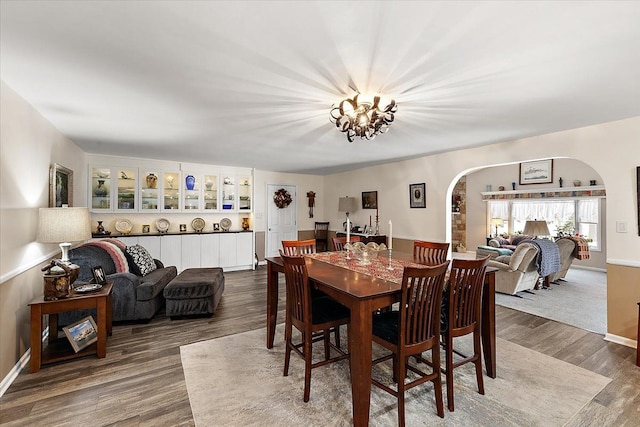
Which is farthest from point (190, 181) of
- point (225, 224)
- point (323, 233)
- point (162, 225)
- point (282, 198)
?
point (323, 233)

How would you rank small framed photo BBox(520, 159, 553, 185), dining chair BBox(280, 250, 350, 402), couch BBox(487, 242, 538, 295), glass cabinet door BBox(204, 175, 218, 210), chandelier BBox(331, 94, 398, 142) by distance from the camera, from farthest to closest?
small framed photo BBox(520, 159, 553, 185)
glass cabinet door BBox(204, 175, 218, 210)
couch BBox(487, 242, 538, 295)
chandelier BBox(331, 94, 398, 142)
dining chair BBox(280, 250, 350, 402)

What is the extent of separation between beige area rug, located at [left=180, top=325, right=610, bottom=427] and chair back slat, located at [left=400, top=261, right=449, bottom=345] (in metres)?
0.59

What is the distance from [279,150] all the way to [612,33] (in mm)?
3895

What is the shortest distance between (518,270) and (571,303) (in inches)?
31.5

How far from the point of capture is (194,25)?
156 centimetres

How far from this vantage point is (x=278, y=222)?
7559mm

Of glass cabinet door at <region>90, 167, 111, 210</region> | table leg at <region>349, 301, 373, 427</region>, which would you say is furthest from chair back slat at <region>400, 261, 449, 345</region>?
glass cabinet door at <region>90, 167, 111, 210</region>

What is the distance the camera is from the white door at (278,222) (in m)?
7.41

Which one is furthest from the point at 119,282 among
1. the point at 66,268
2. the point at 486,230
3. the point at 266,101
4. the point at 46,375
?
the point at 486,230

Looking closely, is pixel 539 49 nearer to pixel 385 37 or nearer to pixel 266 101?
pixel 385 37

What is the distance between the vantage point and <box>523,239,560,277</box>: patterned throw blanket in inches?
186

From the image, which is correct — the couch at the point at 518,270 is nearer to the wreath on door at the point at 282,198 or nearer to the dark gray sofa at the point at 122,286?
the wreath on door at the point at 282,198

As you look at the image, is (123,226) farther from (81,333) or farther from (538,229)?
(538,229)

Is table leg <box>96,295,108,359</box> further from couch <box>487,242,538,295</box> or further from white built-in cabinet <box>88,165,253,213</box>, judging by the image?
couch <box>487,242,538,295</box>
